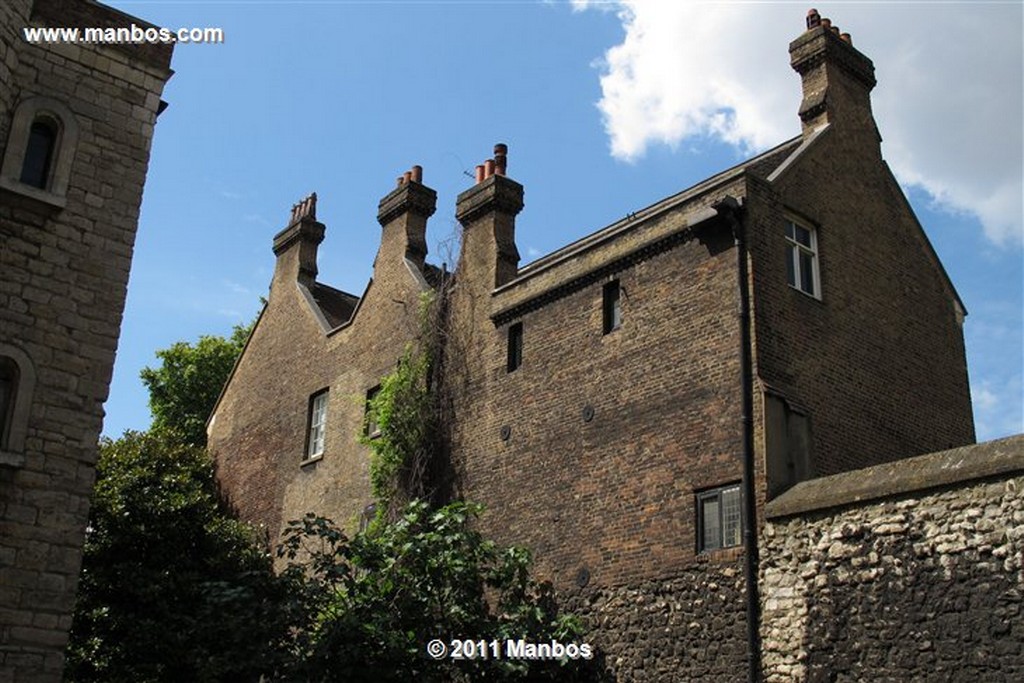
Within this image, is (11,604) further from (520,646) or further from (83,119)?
(520,646)

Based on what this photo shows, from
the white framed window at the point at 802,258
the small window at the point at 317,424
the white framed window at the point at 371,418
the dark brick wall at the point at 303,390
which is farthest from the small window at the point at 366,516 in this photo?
the white framed window at the point at 802,258

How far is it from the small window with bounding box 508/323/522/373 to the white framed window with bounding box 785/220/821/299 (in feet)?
17.5

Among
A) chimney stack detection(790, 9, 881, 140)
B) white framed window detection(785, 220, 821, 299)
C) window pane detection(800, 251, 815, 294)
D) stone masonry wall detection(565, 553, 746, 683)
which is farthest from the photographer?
chimney stack detection(790, 9, 881, 140)

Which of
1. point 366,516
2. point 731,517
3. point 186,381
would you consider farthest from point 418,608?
point 186,381

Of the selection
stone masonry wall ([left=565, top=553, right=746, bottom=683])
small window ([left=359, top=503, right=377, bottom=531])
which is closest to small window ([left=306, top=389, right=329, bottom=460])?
small window ([left=359, top=503, right=377, bottom=531])

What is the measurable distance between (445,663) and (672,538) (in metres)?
3.77

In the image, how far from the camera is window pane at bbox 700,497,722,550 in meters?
16.5

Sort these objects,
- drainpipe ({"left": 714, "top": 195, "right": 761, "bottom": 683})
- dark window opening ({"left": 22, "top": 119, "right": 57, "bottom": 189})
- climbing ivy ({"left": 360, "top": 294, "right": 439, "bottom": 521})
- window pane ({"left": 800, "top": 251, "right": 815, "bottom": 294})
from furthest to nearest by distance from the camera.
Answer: climbing ivy ({"left": 360, "top": 294, "right": 439, "bottom": 521})
window pane ({"left": 800, "top": 251, "right": 815, "bottom": 294})
drainpipe ({"left": 714, "top": 195, "right": 761, "bottom": 683})
dark window opening ({"left": 22, "top": 119, "right": 57, "bottom": 189})

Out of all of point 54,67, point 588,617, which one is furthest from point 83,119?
point 588,617

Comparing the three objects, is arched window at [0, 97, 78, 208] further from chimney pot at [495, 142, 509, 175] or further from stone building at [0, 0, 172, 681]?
chimney pot at [495, 142, 509, 175]

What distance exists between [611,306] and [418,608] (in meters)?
6.07

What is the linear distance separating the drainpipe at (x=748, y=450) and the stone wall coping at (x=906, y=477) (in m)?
0.35

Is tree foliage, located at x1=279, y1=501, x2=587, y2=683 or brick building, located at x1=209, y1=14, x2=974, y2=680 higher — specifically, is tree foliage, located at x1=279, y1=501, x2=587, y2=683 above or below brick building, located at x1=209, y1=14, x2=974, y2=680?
below

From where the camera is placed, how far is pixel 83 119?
15289mm
